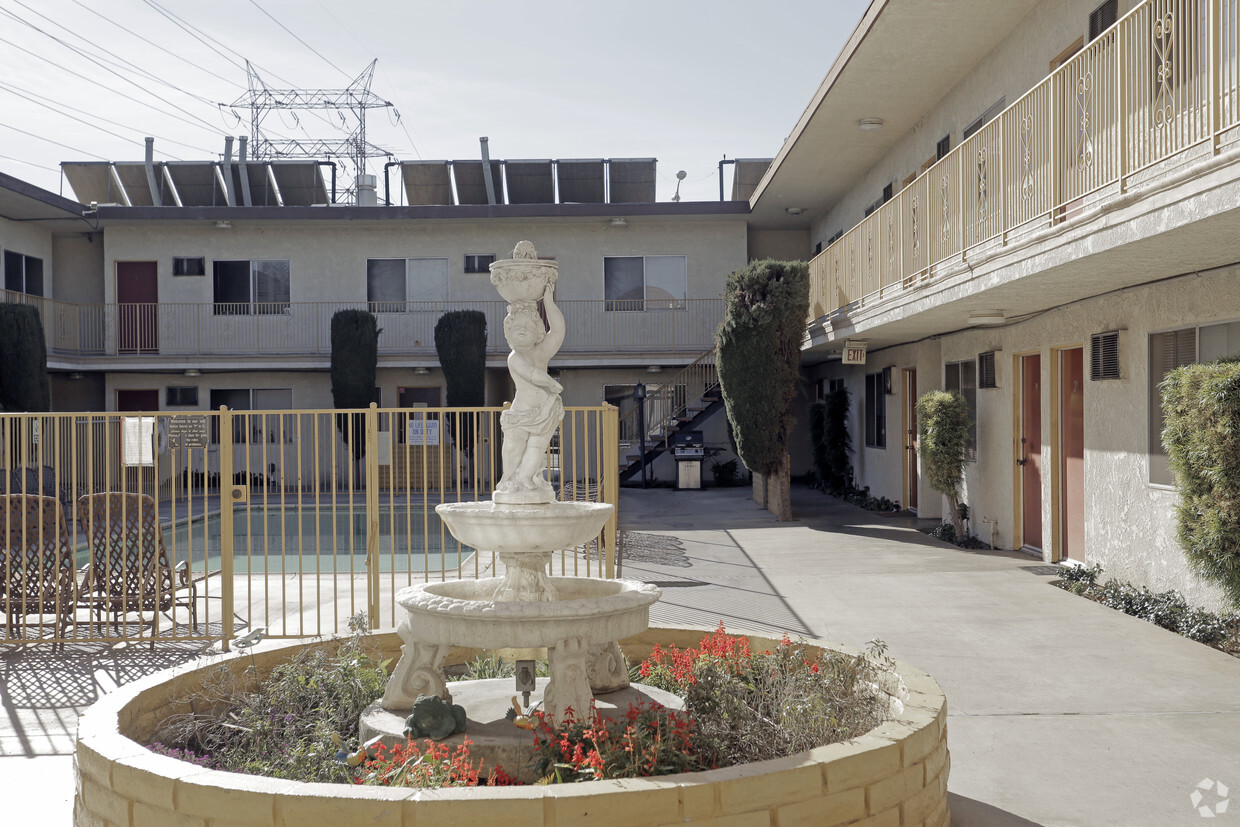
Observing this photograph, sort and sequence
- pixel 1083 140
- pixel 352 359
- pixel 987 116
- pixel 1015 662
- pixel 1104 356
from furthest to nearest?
1. pixel 352 359
2. pixel 987 116
3. pixel 1104 356
4. pixel 1083 140
5. pixel 1015 662

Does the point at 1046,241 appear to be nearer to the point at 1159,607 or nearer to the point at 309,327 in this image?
the point at 1159,607

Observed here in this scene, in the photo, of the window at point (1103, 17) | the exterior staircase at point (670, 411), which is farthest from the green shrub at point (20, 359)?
the window at point (1103, 17)

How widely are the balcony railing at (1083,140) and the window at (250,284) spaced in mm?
14717

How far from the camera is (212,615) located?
31.4 ft

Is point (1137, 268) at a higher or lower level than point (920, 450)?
higher

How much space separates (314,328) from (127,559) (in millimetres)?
14832

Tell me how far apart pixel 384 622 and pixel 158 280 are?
55.9 feet

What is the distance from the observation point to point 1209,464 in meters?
6.64

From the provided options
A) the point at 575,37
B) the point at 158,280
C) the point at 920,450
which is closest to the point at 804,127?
the point at 575,37

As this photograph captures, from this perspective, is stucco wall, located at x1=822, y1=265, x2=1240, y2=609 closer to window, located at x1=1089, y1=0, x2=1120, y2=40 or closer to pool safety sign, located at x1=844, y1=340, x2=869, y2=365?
pool safety sign, located at x1=844, y1=340, x2=869, y2=365

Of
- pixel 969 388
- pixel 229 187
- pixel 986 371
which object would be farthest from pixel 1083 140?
pixel 229 187

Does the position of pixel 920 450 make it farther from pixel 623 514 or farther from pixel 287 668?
pixel 287 668

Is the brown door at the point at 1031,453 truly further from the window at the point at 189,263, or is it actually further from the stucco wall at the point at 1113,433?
the window at the point at 189,263

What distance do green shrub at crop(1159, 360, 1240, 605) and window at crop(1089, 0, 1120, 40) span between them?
3.99 m
